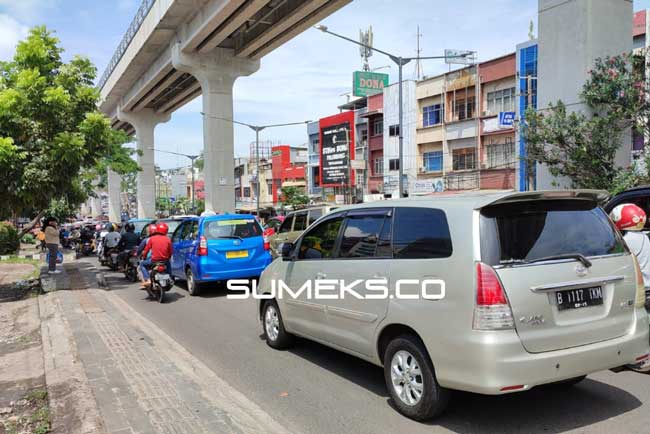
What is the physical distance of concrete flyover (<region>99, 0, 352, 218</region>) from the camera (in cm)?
2362

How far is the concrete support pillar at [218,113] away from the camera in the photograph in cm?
2888

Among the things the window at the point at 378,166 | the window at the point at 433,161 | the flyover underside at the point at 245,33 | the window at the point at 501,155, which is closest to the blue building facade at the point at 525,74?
the window at the point at 501,155

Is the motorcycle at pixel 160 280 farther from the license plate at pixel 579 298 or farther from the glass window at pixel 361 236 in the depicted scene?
the license plate at pixel 579 298

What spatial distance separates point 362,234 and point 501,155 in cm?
3188

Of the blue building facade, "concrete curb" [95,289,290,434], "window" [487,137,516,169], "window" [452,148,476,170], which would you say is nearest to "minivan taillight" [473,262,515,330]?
"concrete curb" [95,289,290,434]

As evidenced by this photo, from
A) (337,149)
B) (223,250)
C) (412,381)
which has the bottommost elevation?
(412,381)

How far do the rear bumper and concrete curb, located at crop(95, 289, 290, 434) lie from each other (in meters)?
1.51

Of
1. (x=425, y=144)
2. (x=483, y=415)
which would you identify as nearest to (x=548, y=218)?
(x=483, y=415)

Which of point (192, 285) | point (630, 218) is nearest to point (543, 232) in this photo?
point (630, 218)

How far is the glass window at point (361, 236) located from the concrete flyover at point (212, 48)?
16.8 m

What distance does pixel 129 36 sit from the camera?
34469 millimetres

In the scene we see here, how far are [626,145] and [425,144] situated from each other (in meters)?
31.0

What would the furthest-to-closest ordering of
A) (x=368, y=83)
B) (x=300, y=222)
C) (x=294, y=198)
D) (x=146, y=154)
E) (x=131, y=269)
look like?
(x=368, y=83), (x=294, y=198), (x=146, y=154), (x=300, y=222), (x=131, y=269)

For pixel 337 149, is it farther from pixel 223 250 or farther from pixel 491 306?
pixel 491 306
